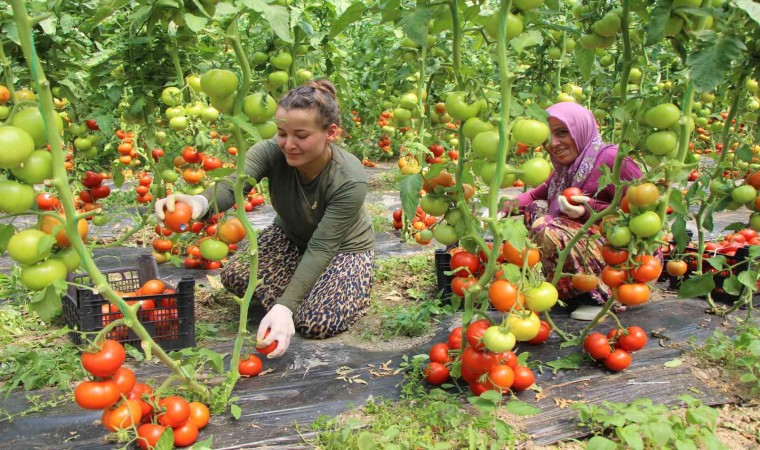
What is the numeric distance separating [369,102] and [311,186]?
18.1ft

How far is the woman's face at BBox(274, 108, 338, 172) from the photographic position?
2.59m

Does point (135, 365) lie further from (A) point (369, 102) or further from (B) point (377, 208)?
(A) point (369, 102)

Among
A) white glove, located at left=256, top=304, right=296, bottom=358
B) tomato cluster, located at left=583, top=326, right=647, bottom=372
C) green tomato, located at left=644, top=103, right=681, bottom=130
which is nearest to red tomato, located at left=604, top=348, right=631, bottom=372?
Answer: tomato cluster, located at left=583, top=326, right=647, bottom=372

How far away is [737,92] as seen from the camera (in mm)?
2287

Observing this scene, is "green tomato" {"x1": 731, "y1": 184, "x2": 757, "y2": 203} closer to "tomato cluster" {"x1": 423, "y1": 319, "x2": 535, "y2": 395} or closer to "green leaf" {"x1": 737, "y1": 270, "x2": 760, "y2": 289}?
"green leaf" {"x1": 737, "y1": 270, "x2": 760, "y2": 289}

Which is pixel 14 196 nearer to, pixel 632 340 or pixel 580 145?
pixel 632 340

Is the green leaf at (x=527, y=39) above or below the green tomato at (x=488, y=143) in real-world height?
above

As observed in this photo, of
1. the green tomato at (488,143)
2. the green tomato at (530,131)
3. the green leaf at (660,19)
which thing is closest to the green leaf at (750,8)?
the green leaf at (660,19)

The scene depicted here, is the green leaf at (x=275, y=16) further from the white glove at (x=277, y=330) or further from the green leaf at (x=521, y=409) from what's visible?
the green leaf at (x=521, y=409)

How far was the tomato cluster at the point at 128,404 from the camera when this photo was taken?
1546 millimetres

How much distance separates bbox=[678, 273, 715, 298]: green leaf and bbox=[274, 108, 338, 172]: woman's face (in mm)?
1706

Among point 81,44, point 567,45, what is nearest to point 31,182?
point 81,44

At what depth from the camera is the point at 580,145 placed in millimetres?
3045

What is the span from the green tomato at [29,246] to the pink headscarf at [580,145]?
2.37 m
